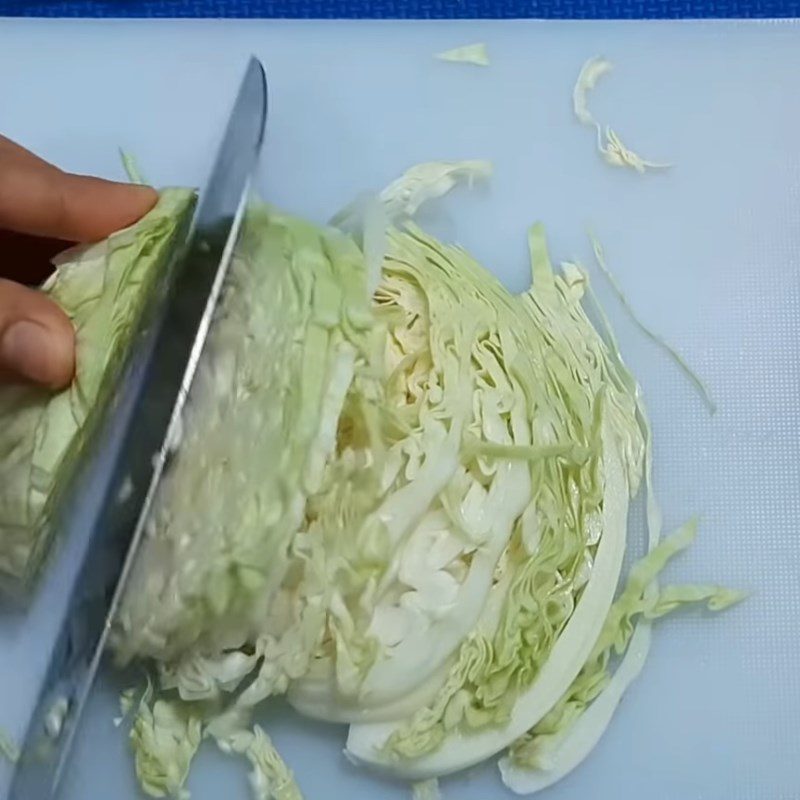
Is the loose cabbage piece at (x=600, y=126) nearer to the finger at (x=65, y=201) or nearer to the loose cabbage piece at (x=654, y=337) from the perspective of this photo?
the loose cabbage piece at (x=654, y=337)

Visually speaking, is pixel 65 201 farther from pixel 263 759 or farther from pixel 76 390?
pixel 263 759

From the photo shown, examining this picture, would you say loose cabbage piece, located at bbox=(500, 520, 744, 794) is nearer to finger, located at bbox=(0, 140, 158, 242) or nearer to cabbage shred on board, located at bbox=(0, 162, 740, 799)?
cabbage shred on board, located at bbox=(0, 162, 740, 799)

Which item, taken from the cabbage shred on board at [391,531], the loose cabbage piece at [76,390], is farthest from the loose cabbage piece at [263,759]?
the loose cabbage piece at [76,390]

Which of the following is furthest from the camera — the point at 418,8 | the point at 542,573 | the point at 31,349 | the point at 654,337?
the point at 418,8

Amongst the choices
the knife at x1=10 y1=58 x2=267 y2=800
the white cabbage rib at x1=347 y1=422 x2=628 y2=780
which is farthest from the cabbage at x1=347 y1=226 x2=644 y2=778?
the knife at x1=10 y1=58 x2=267 y2=800

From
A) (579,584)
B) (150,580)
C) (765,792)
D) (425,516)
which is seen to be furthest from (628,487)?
(150,580)

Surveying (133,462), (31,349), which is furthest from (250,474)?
(31,349)
